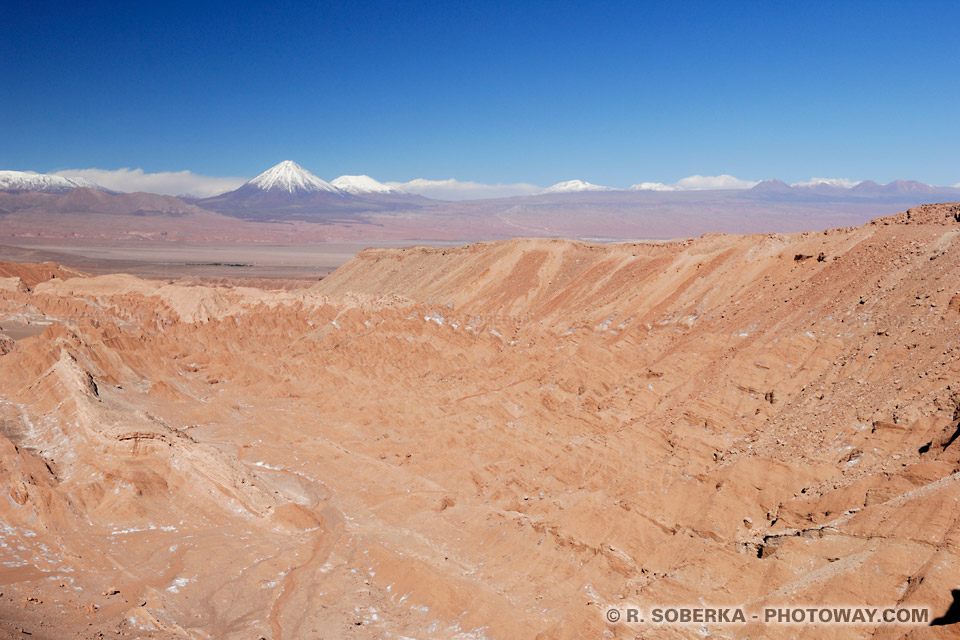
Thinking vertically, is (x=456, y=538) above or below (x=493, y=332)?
below

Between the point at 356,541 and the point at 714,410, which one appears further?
the point at 714,410

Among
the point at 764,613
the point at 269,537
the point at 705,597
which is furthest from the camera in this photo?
the point at 269,537

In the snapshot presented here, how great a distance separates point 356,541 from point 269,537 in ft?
6.24

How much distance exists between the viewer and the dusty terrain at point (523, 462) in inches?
410

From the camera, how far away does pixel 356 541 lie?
550 inches

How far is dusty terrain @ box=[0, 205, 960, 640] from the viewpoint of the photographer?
410 inches

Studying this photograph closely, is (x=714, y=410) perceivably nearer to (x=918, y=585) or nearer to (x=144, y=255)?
(x=918, y=585)

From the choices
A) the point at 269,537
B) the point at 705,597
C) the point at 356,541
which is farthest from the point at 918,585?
the point at 269,537

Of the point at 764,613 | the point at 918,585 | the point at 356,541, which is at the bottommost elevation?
the point at 356,541

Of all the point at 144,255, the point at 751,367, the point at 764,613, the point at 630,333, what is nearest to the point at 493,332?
the point at 630,333

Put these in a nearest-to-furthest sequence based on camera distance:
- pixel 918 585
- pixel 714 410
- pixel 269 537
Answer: pixel 918 585 < pixel 269 537 < pixel 714 410

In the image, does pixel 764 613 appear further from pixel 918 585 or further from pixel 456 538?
pixel 456 538

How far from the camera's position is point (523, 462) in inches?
698

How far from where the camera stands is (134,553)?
12547mm
